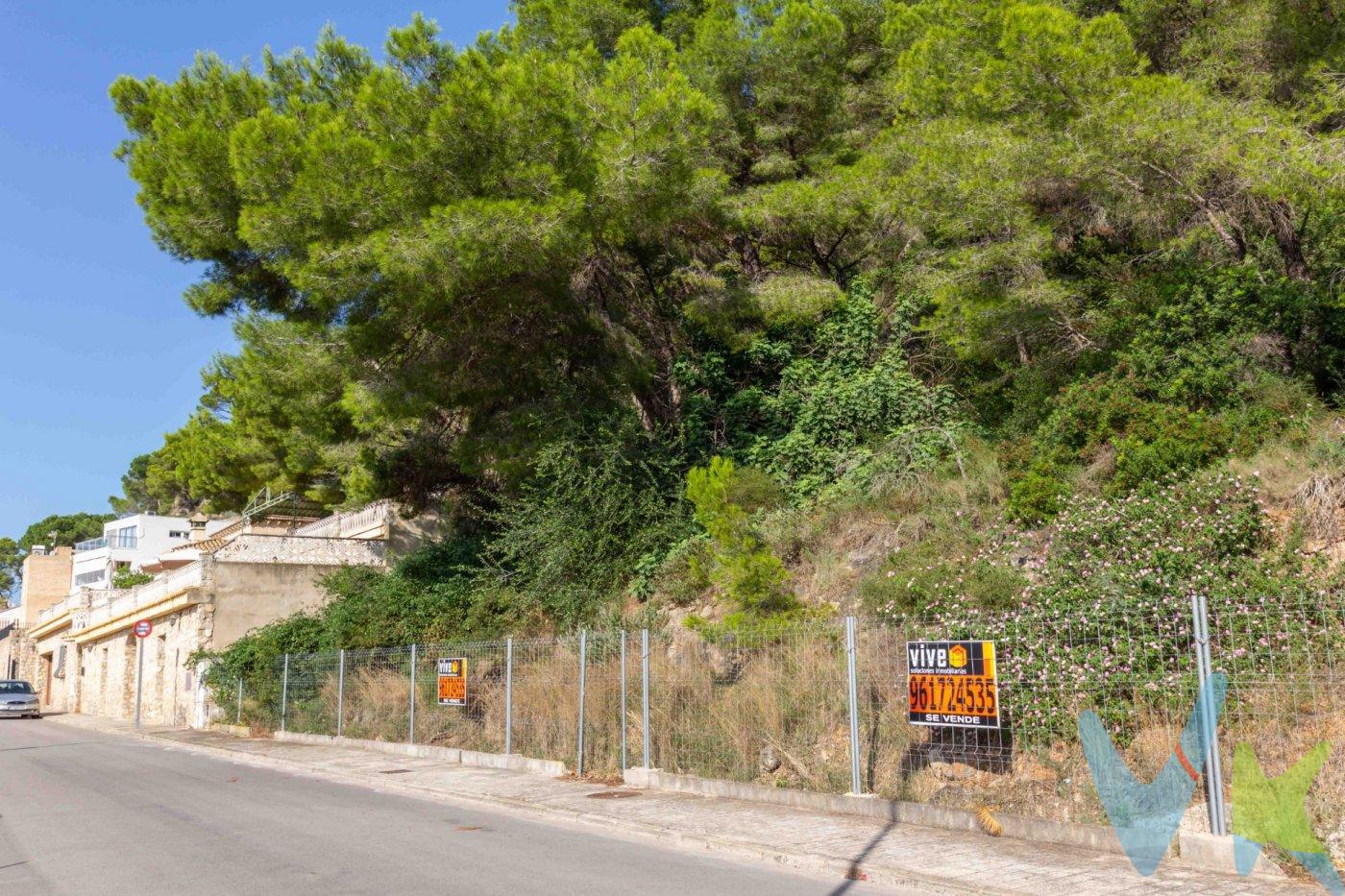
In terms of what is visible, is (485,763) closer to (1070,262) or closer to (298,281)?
(298,281)

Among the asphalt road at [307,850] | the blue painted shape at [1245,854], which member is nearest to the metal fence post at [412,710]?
the asphalt road at [307,850]

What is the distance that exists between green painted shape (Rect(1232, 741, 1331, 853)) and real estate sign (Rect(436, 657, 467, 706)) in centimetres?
1148

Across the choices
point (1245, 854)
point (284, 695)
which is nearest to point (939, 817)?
point (1245, 854)

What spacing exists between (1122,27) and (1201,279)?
4055mm

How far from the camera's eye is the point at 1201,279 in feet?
49.2

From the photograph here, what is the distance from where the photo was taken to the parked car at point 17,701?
37.7 metres

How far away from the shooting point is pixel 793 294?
20.9 metres

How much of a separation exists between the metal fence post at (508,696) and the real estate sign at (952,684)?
23.0ft

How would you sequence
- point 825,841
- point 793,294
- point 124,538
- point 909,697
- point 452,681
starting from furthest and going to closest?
point 124,538, point 793,294, point 452,681, point 909,697, point 825,841

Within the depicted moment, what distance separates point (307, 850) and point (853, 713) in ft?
16.9

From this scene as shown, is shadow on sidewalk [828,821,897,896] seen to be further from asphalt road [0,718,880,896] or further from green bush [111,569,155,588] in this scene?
green bush [111,569,155,588]

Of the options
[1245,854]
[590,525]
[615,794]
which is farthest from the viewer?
[590,525]

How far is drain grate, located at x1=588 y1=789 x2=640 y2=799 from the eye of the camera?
1216cm

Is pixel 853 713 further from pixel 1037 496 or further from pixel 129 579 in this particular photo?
pixel 129 579
